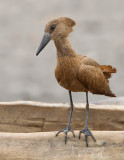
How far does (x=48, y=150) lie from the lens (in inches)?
35.3

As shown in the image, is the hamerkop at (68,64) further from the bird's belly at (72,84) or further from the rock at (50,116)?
the rock at (50,116)

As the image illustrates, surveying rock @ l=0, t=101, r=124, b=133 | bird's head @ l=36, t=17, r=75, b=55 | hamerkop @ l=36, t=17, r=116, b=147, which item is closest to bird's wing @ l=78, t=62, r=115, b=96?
hamerkop @ l=36, t=17, r=116, b=147

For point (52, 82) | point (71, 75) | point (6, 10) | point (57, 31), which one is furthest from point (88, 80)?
point (6, 10)

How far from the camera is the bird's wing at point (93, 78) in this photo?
35.4 inches

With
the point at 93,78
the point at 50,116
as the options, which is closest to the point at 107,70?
the point at 93,78

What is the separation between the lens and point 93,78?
918mm

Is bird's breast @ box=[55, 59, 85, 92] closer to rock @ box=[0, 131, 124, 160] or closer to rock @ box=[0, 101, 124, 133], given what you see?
rock @ box=[0, 131, 124, 160]

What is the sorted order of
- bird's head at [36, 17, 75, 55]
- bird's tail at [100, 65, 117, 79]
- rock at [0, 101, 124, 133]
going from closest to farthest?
bird's head at [36, 17, 75, 55] → bird's tail at [100, 65, 117, 79] → rock at [0, 101, 124, 133]

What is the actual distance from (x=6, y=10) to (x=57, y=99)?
1.00 meters

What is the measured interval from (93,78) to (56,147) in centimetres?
24

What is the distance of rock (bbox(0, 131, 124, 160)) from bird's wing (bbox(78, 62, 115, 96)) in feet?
0.47

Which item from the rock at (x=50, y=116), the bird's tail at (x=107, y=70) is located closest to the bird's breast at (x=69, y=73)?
the bird's tail at (x=107, y=70)

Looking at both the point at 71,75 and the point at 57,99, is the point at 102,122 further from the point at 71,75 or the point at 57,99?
the point at 57,99

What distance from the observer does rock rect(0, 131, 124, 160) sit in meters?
0.89
